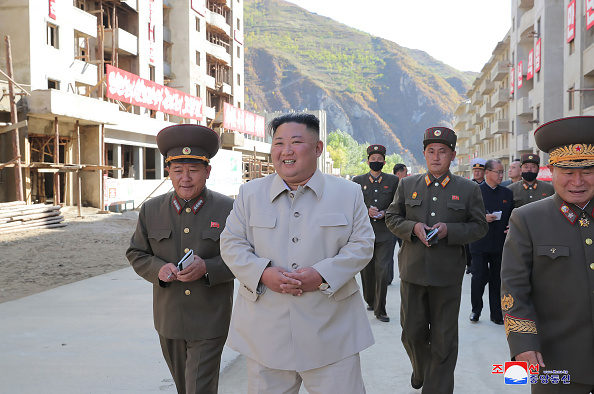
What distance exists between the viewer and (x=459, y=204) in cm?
466

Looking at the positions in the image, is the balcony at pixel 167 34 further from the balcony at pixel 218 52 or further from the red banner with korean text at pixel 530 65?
the red banner with korean text at pixel 530 65

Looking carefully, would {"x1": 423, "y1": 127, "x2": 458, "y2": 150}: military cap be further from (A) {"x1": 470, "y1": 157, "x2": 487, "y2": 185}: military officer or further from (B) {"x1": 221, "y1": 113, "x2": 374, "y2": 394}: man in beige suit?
(A) {"x1": 470, "y1": 157, "x2": 487, "y2": 185}: military officer

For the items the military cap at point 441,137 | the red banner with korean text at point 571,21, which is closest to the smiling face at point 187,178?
the military cap at point 441,137

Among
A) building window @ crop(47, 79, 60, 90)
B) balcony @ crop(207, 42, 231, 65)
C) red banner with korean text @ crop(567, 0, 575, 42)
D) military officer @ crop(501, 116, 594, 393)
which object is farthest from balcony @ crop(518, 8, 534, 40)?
military officer @ crop(501, 116, 594, 393)

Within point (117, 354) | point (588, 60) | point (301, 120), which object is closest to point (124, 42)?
point (588, 60)

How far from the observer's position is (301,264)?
106 inches

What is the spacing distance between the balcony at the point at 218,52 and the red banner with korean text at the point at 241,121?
595 centimetres

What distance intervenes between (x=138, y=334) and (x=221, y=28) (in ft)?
134

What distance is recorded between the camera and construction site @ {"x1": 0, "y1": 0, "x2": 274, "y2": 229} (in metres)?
19.4

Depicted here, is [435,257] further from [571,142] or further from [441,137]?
[571,142]

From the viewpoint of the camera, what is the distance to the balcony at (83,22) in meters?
23.8

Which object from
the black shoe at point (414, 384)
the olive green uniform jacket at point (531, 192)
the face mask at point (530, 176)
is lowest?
the black shoe at point (414, 384)

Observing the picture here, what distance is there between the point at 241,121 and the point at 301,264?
36.7m

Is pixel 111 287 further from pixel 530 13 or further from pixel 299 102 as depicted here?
pixel 299 102
